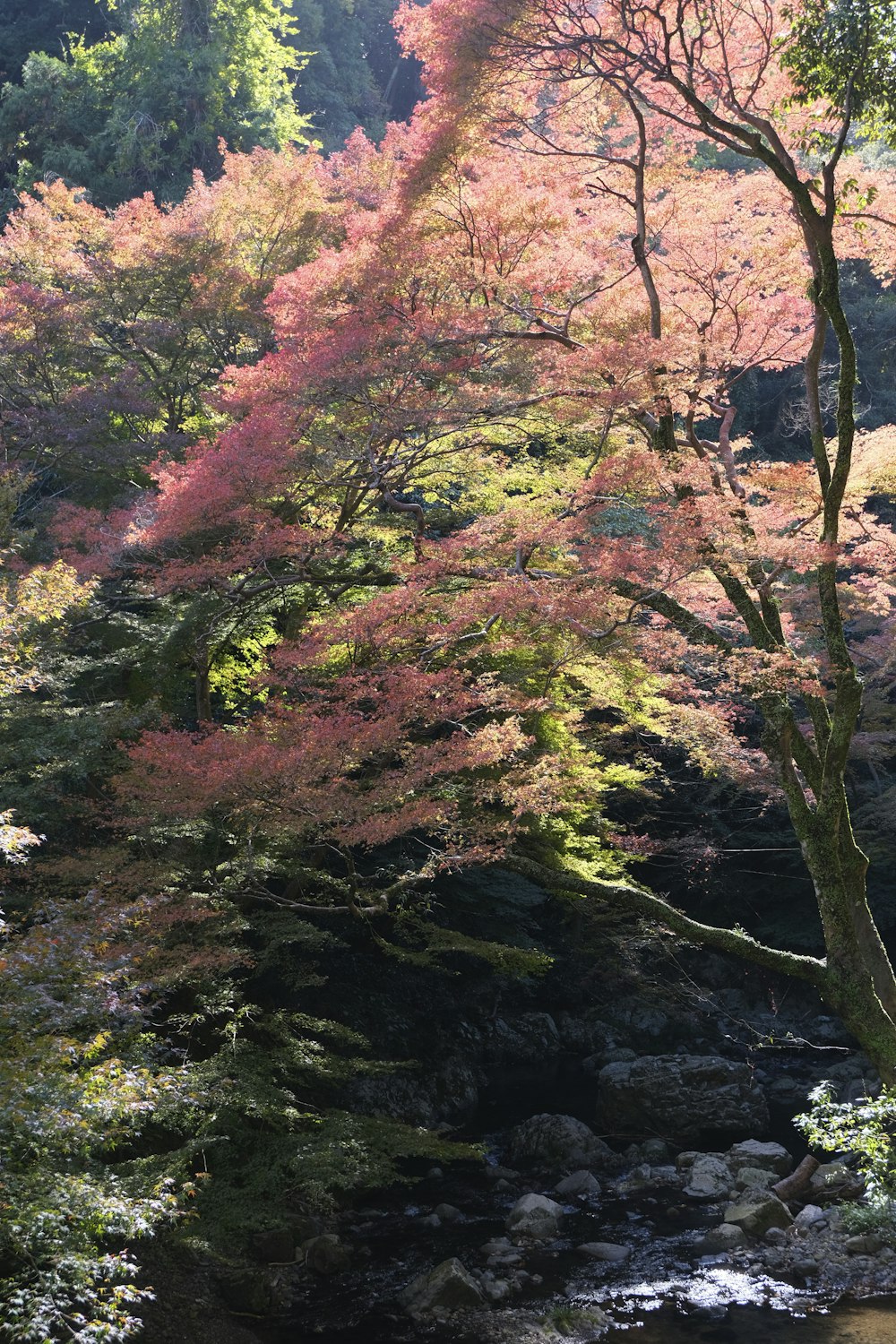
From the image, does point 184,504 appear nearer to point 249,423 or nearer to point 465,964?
point 249,423

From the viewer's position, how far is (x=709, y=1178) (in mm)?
9242

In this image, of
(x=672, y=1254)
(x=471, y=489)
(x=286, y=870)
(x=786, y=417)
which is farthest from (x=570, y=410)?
(x=786, y=417)

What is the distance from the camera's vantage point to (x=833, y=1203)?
8.48 metres

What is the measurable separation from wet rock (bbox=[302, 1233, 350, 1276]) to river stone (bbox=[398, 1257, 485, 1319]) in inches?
30.0

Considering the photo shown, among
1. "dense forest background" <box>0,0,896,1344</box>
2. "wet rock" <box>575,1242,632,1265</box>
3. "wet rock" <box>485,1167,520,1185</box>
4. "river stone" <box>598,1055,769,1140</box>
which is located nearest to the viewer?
"dense forest background" <box>0,0,896,1344</box>

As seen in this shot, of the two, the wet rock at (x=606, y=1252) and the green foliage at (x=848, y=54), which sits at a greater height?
the green foliage at (x=848, y=54)

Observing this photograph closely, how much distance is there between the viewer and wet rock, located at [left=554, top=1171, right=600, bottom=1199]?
9.23 metres

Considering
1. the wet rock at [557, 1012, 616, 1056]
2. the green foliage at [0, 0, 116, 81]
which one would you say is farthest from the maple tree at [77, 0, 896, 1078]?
the green foliage at [0, 0, 116, 81]

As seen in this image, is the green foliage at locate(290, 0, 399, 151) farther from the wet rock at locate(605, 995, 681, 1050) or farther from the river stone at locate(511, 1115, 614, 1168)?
the river stone at locate(511, 1115, 614, 1168)

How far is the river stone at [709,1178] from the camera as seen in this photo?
908cm

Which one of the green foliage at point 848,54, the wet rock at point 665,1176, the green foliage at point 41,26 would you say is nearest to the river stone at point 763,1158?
the wet rock at point 665,1176

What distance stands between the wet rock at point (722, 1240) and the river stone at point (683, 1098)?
2764mm

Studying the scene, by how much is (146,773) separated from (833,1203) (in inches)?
266

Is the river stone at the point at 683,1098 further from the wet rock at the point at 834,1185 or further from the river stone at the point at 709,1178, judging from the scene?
the wet rock at the point at 834,1185
